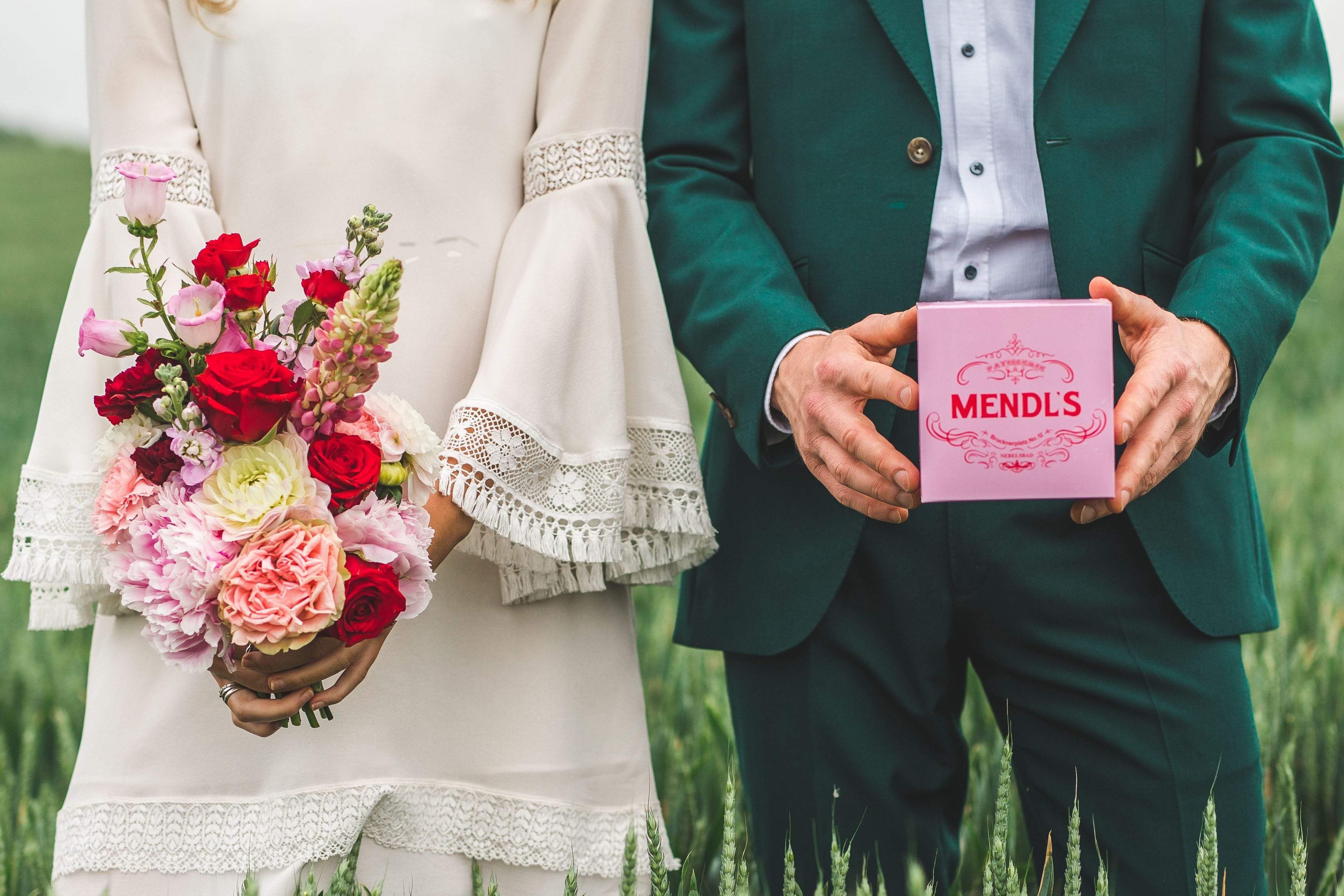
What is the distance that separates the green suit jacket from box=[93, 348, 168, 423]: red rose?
648 mm

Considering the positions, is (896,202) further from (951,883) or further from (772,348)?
(951,883)

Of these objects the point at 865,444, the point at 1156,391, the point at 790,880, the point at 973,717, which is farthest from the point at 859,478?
the point at 973,717

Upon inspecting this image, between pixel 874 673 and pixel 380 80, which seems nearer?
pixel 380 80

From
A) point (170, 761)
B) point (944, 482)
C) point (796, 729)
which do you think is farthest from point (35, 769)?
point (944, 482)

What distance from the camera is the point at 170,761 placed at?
1.43 m

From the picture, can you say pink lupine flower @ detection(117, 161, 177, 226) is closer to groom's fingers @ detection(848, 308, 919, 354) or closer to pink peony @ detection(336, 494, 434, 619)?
pink peony @ detection(336, 494, 434, 619)

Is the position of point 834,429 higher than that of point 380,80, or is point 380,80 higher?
point 380,80

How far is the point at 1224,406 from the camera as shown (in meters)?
1.39

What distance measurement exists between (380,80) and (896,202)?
658mm

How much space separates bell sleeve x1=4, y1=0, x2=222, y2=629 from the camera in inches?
56.4

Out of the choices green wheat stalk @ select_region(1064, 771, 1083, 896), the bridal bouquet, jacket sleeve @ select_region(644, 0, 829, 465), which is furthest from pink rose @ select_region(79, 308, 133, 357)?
green wheat stalk @ select_region(1064, 771, 1083, 896)

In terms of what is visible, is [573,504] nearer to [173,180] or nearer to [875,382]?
[875,382]

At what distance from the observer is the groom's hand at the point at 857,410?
123 cm

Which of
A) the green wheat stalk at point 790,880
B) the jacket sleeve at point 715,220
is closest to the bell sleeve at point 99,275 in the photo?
the jacket sleeve at point 715,220
